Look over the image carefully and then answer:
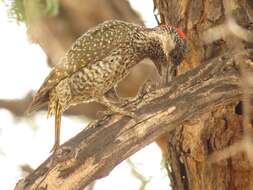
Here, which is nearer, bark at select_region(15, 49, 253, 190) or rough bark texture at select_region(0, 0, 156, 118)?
bark at select_region(15, 49, 253, 190)

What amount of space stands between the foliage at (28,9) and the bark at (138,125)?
99 cm

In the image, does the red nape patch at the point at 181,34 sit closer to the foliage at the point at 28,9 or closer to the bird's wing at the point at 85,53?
the bird's wing at the point at 85,53

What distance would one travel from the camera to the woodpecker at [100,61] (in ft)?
10.2

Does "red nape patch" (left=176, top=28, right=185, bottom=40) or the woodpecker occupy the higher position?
"red nape patch" (left=176, top=28, right=185, bottom=40)

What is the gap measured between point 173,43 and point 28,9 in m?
0.79

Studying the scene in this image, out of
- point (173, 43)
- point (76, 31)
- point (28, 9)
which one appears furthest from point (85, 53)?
point (76, 31)

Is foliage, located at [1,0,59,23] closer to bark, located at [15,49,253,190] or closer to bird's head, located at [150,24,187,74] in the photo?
bird's head, located at [150,24,187,74]

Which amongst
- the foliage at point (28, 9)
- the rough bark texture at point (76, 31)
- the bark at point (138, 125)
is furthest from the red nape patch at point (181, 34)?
the foliage at point (28, 9)

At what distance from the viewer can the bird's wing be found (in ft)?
10.2

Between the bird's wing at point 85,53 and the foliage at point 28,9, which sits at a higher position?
the foliage at point 28,9

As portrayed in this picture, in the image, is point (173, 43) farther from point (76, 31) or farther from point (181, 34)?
point (76, 31)

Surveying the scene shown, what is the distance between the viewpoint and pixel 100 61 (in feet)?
10.4

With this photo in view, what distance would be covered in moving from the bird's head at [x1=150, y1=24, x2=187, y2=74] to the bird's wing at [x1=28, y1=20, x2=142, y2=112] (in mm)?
169

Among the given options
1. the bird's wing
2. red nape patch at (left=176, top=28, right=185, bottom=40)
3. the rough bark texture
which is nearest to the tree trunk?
red nape patch at (left=176, top=28, right=185, bottom=40)
